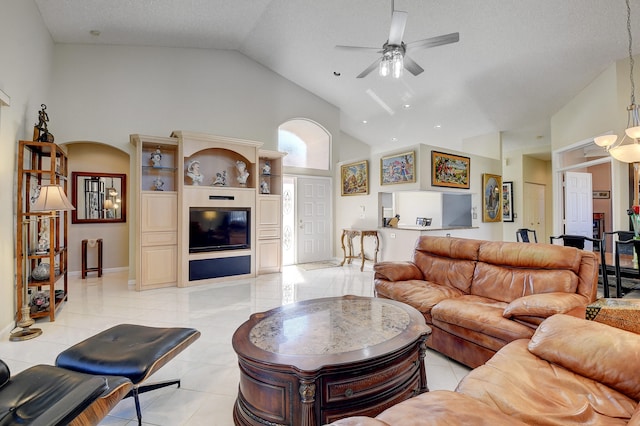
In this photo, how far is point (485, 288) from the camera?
113 inches

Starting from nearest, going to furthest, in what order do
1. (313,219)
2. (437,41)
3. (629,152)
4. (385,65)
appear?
(437,41), (385,65), (629,152), (313,219)

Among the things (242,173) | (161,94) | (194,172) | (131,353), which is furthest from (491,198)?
(131,353)

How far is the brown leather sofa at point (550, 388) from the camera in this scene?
1.08 meters

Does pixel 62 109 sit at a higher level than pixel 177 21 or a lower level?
lower

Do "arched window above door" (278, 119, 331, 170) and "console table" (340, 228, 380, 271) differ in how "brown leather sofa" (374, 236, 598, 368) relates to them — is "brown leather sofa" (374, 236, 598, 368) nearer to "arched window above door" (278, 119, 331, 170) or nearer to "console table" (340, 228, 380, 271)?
"console table" (340, 228, 380, 271)

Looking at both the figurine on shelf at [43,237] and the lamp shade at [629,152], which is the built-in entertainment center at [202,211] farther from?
the lamp shade at [629,152]

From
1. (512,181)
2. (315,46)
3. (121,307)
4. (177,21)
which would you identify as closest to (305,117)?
(315,46)

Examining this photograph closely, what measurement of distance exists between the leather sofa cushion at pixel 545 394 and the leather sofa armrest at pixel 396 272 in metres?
1.68

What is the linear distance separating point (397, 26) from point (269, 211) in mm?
3834

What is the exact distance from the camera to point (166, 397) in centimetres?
202

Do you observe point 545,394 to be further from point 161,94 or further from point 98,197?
point 98,197

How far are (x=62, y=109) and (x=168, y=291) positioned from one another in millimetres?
3350

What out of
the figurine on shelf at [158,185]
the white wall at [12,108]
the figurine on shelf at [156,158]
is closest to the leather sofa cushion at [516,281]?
the white wall at [12,108]

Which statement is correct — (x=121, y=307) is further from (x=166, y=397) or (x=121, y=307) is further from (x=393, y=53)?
(x=393, y=53)
